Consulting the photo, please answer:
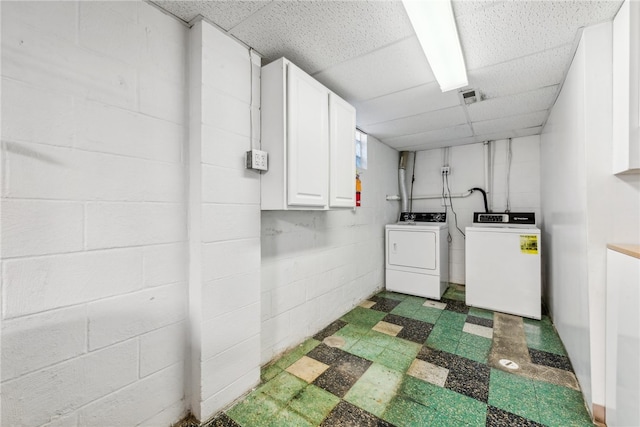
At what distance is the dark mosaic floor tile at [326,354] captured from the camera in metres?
1.96

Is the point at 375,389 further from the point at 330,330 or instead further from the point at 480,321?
the point at 480,321

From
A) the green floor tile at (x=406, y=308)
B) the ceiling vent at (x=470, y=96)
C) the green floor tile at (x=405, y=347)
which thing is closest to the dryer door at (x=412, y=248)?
the green floor tile at (x=406, y=308)

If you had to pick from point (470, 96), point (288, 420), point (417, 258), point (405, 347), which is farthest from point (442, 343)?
point (470, 96)

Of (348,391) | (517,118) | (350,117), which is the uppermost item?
(517,118)

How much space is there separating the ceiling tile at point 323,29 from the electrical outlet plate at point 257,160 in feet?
2.25

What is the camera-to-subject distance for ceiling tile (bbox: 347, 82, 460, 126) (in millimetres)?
2197

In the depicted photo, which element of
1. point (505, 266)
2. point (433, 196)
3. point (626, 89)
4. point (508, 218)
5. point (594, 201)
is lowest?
point (505, 266)

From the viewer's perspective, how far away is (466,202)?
387 centimetres

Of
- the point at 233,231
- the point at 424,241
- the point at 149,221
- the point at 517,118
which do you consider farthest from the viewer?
the point at 424,241

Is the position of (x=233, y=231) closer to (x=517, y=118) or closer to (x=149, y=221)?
(x=149, y=221)

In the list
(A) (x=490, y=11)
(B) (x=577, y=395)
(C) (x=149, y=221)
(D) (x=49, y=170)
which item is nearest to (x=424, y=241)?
(B) (x=577, y=395)

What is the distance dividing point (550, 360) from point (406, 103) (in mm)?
2385

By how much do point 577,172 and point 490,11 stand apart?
1.11 m

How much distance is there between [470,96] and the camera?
7.43 ft
